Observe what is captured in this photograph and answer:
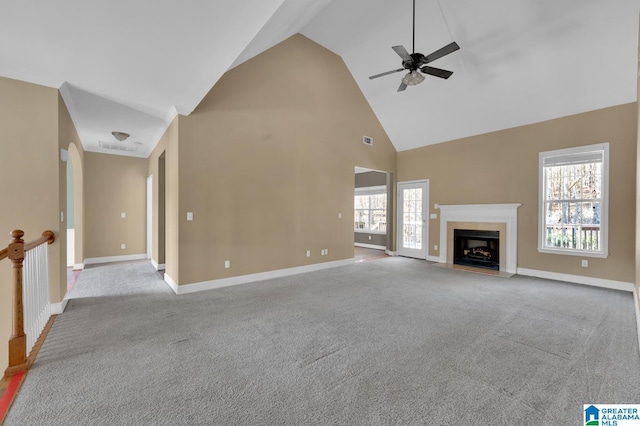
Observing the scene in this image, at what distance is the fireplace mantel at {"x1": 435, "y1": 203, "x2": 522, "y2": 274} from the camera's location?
5543 millimetres

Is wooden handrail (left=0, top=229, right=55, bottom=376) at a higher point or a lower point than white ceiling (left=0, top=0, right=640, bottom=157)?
lower

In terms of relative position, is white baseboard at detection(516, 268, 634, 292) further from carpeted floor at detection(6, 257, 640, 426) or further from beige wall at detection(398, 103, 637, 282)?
carpeted floor at detection(6, 257, 640, 426)

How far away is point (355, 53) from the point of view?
5953 mm

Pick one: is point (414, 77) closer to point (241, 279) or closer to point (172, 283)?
point (241, 279)

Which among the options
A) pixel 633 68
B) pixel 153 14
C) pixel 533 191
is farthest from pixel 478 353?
pixel 633 68

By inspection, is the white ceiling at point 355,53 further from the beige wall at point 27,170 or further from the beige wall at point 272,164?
Answer: the beige wall at point 272,164

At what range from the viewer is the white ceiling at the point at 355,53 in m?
2.36

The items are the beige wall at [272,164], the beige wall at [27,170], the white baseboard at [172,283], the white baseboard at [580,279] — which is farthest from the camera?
the white baseboard at [580,279]

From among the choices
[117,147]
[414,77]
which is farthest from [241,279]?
[117,147]

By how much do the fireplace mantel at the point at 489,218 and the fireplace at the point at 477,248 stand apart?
216mm

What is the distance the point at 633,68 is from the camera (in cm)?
400

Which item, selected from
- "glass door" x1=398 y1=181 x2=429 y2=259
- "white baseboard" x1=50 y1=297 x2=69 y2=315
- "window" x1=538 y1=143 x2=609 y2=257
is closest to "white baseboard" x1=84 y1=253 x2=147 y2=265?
"white baseboard" x1=50 y1=297 x2=69 y2=315

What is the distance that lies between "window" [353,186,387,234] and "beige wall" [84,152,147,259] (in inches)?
257

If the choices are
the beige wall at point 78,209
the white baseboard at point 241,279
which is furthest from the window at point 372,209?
the beige wall at point 78,209
